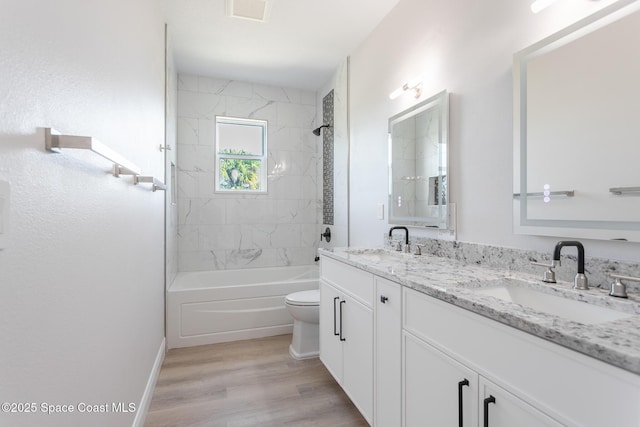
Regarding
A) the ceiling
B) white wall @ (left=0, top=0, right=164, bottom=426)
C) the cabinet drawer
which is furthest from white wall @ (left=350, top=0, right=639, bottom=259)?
white wall @ (left=0, top=0, right=164, bottom=426)

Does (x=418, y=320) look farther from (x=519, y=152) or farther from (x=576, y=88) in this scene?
(x=576, y=88)

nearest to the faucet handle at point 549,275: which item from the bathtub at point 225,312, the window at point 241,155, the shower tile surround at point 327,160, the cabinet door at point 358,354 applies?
the cabinet door at point 358,354

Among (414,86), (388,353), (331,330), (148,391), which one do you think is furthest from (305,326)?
(414,86)

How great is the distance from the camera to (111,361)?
1228 mm

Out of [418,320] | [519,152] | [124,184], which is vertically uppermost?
[519,152]

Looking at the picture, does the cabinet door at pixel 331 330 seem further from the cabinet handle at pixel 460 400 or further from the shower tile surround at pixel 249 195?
the shower tile surround at pixel 249 195

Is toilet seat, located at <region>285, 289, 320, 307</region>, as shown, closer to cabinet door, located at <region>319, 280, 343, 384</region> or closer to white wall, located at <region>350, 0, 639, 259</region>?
cabinet door, located at <region>319, 280, 343, 384</region>

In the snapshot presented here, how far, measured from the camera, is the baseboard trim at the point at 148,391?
168 cm

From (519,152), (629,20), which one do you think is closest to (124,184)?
(519,152)

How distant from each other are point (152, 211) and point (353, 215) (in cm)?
169

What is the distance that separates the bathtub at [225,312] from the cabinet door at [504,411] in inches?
94.2

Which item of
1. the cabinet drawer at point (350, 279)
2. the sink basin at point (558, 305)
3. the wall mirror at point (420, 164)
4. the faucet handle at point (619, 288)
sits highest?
the wall mirror at point (420, 164)

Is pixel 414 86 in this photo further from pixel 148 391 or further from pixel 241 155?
pixel 148 391

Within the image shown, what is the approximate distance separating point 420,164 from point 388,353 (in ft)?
3.92
